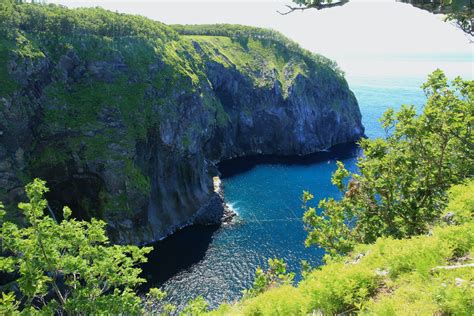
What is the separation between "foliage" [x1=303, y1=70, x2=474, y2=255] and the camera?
21.8m

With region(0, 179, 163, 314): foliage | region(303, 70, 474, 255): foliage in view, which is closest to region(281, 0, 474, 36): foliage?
region(303, 70, 474, 255): foliage

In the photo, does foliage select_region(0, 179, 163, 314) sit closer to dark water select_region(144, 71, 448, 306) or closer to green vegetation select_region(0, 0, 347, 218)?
dark water select_region(144, 71, 448, 306)

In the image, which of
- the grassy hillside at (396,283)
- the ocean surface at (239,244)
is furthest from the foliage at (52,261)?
the ocean surface at (239,244)

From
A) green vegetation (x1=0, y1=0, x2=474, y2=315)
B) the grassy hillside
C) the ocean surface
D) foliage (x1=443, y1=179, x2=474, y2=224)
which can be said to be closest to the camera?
the grassy hillside

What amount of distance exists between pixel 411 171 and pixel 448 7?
1206cm

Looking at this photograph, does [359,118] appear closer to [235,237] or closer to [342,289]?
[235,237]

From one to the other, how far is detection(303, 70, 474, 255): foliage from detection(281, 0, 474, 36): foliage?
18.3 feet

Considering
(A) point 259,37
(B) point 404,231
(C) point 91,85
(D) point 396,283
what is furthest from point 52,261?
(A) point 259,37

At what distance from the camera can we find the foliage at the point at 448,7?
45.8 feet

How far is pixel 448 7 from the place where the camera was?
576 inches

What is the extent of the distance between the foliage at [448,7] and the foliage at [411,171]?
5.58 metres

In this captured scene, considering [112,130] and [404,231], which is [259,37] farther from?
[404,231]

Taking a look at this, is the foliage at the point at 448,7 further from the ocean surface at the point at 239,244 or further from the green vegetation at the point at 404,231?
the ocean surface at the point at 239,244

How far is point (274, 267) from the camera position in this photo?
22.8 meters
